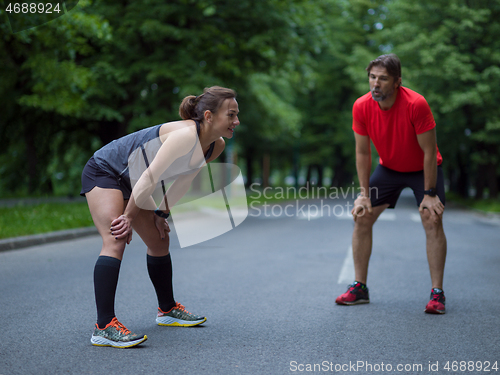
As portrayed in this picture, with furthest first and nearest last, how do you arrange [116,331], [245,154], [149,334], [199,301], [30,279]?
[245,154] < [30,279] < [199,301] < [149,334] < [116,331]

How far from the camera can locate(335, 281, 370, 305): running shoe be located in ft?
15.4

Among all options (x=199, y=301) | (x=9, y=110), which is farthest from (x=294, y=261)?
(x=9, y=110)

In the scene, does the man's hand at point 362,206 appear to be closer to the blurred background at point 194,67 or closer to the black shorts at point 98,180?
the black shorts at point 98,180

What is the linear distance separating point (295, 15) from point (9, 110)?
10852 millimetres

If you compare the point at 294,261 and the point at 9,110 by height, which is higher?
the point at 9,110

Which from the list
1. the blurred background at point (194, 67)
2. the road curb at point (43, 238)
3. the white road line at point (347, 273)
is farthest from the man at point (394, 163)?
the blurred background at point (194, 67)

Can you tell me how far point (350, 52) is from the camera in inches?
1361

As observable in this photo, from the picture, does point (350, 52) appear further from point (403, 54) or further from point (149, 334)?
point (149, 334)

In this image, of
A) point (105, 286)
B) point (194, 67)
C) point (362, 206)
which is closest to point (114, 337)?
point (105, 286)

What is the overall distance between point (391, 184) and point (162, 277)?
212cm

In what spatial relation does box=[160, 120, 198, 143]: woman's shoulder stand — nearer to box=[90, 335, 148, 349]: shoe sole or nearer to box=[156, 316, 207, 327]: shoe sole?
box=[90, 335, 148, 349]: shoe sole

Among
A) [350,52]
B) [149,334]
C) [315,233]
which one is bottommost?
[315,233]

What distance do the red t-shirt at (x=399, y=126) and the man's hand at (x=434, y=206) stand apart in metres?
0.32

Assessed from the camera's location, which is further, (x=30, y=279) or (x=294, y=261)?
(x=294, y=261)
